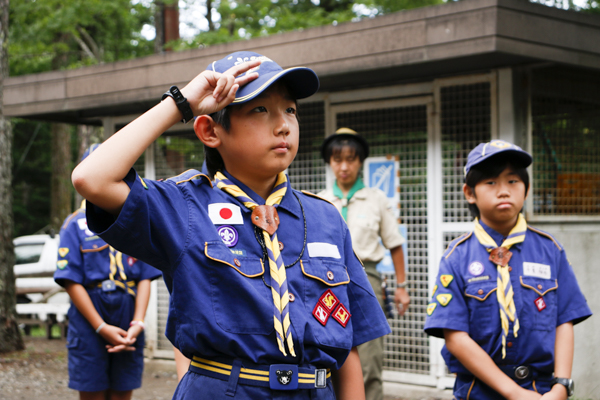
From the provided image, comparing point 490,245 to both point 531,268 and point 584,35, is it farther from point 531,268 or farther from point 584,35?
point 584,35

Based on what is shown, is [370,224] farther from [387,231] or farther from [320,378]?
[320,378]

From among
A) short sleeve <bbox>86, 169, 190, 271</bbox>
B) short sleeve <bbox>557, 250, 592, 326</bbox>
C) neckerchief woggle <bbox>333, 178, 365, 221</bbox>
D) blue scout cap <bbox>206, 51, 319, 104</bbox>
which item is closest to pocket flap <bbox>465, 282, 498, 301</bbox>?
short sleeve <bbox>557, 250, 592, 326</bbox>

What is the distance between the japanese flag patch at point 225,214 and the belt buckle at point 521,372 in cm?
155

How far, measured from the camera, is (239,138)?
6.55 ft

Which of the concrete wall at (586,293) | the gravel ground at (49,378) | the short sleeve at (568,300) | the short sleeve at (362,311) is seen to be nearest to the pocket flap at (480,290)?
the short sleeve at (568,300)

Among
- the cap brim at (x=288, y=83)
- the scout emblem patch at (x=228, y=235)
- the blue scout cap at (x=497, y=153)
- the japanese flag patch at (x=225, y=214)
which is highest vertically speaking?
the cap brim at (x=288, y=83)

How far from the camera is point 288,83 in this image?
2.09m

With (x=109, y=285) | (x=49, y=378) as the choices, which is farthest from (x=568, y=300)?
(x=49, y=378)

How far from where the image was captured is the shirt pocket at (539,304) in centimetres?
290

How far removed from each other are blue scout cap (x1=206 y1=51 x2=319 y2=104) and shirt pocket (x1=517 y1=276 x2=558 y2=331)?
1489mm

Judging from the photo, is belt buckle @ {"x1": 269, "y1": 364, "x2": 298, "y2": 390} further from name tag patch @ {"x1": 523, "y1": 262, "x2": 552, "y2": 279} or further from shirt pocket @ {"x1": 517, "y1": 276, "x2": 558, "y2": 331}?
name tag patch @ {"x1": 523, "y1": 262, "x2": 552, "y2": 279}

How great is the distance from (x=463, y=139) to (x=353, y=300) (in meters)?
4.42

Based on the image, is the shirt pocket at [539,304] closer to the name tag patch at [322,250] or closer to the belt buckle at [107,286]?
the name tag patch at [322,250]

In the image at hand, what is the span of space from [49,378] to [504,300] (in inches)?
270
